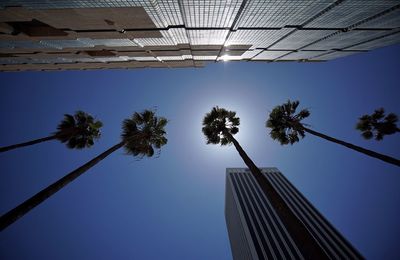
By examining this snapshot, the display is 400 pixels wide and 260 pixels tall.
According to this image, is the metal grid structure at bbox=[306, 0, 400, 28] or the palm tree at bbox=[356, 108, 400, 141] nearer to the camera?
the metal grid structure at bbox=[306, 0, 400, 28]

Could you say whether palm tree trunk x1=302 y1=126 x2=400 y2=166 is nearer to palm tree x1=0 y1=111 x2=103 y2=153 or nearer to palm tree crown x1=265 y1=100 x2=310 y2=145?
palm tree crown x1=265 y1=100 x2=310 y2=145

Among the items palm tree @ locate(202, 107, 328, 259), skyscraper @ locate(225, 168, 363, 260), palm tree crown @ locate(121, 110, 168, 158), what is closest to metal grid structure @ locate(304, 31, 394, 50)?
palm tree @ locate(202, 107, 328, 259)

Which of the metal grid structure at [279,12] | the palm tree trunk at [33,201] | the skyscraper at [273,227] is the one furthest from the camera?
the skyscraper at [273,227]

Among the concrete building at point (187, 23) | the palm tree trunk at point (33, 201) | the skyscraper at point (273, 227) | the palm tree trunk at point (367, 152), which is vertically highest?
the concrete building at point (187, 23)

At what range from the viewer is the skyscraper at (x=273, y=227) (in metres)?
61.3

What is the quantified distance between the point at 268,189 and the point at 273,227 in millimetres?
72230

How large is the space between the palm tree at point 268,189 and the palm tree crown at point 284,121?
3553mm

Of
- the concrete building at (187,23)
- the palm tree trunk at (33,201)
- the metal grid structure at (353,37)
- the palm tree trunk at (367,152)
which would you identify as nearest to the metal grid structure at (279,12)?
the concrete building at (187,23)

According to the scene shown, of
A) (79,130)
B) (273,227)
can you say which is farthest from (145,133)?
(273,227)

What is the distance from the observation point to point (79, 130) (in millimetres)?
19141

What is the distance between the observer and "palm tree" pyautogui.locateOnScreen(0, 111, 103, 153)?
1798 centimetres

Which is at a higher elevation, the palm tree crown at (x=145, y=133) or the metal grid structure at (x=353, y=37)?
the metal grid structure at (x=353, y=37)

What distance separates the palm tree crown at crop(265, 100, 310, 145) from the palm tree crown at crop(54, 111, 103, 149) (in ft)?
54.7

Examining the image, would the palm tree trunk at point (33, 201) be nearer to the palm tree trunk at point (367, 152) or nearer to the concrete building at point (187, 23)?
the concrete building at point (187, 23)
